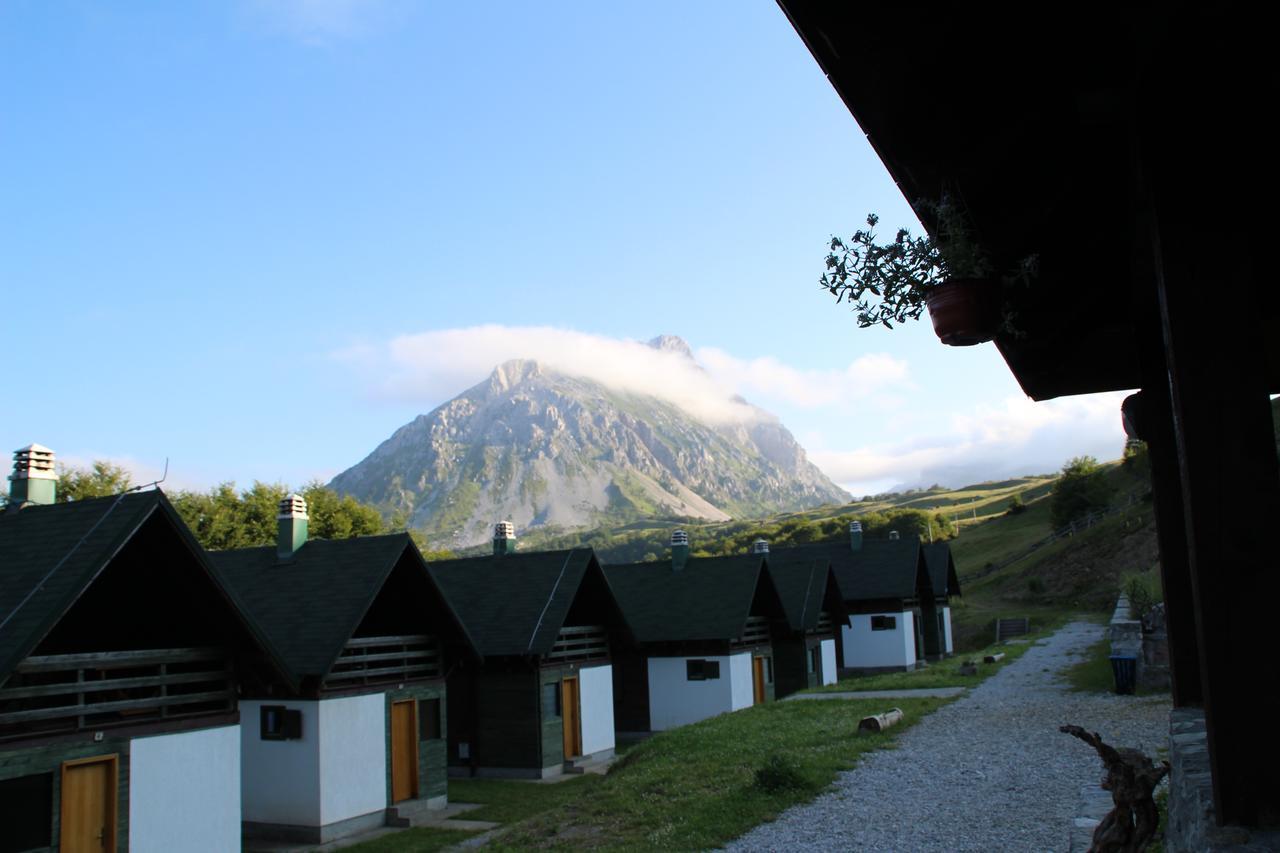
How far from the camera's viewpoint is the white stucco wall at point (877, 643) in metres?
44.9

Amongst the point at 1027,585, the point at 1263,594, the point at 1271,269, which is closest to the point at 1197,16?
the point at 1263,594

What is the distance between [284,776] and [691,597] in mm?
17307

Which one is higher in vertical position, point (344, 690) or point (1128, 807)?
point (1128, 807)

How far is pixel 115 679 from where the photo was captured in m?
14.0

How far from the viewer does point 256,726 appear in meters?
19.8

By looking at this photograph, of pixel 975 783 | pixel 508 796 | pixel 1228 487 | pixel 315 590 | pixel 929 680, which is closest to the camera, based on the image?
pixel 1228 487

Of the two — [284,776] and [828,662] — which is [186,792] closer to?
[284,776]

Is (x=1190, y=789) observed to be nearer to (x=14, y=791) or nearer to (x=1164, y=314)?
(x=1164, y=314)

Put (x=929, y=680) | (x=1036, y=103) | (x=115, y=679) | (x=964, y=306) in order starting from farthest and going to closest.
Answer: (x=929, y=680) < (x=115, y=679) < (x=964, y=306) < (x=1036, y=103)

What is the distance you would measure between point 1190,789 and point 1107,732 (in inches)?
489

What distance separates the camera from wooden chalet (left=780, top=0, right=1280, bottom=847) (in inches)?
123

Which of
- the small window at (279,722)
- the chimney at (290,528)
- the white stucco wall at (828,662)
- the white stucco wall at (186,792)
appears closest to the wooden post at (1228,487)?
the white stucco wall at (186,792)

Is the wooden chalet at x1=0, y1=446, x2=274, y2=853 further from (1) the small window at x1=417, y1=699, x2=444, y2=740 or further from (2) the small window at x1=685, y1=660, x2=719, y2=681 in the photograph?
(2) the small window at x1=685, y1=660, x2=719, y2=681

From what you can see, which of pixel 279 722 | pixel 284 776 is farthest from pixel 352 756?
pixel 279 722
